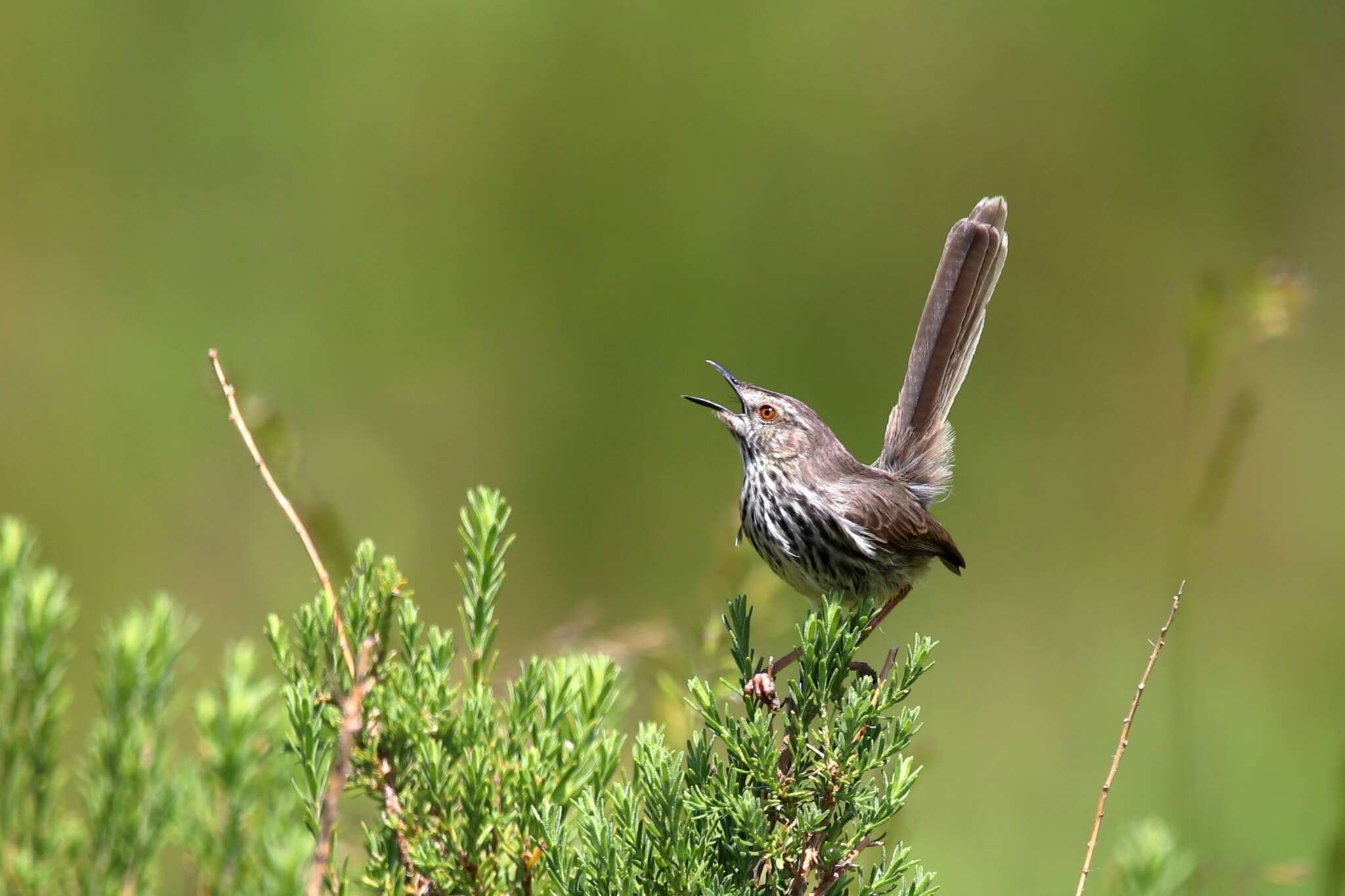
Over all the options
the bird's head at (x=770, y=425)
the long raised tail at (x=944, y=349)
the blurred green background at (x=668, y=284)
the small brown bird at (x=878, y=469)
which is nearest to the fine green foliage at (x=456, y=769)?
the small brown bird at (x=878, y=469)

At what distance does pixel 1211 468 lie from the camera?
276cm

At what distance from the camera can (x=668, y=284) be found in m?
6.80

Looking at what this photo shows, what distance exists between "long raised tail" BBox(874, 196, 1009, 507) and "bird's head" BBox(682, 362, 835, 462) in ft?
1.20

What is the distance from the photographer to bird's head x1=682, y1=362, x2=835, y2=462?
11.7 feet

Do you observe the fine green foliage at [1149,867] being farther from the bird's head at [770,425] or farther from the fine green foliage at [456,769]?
the bird's head at [770,425]

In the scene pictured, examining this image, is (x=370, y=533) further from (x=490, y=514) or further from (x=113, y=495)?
(x=490, y=514)

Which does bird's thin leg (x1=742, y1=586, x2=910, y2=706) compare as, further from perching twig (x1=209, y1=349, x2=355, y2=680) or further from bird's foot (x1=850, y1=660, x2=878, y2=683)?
perching twig (x1=209, y1=349, x2=355, y2=680)

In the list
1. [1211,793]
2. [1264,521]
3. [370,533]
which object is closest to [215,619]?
[370,533]

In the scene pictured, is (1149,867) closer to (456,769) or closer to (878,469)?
(456,769)

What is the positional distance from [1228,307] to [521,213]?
458 cm

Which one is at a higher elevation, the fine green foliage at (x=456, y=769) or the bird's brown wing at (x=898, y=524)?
the bird's brown wing at (x=898, y=524)

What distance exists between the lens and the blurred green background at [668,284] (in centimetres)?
606

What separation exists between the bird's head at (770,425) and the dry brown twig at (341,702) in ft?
5.79

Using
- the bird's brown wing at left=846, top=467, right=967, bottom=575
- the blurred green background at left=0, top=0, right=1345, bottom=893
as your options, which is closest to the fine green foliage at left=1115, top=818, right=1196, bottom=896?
the bird's brown wing at left=846, top=467, right=967, bottom=575
